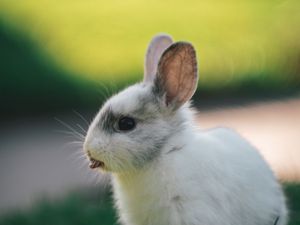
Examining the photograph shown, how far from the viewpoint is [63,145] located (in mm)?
7117

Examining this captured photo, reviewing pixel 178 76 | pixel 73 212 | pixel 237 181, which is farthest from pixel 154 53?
pixel 73 212

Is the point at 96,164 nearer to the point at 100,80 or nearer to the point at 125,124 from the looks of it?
the point at 125,124

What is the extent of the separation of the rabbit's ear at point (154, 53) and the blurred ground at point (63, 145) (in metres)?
2.13

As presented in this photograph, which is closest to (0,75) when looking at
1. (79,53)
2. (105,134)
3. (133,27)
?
(79,53)

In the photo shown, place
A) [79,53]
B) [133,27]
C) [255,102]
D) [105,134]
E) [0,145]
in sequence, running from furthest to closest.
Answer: [133,27] → [79,53] → [255,102] → [0,145] → [105,134]

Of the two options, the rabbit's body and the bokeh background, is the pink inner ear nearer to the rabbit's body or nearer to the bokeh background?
the rabbit's body

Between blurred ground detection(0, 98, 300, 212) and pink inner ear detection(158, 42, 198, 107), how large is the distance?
96.9 inches

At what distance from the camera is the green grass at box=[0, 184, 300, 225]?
4961mm

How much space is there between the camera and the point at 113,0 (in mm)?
10617

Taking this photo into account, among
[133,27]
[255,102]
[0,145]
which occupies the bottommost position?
[255,102]

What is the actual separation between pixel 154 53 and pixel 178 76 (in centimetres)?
46

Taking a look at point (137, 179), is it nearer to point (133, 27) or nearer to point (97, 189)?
point (97, 189)

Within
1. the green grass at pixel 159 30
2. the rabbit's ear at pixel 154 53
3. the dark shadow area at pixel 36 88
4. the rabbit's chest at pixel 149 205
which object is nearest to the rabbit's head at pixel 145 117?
the rabbit's chest at pixel 149 205

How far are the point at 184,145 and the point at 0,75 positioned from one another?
15.4 feet
